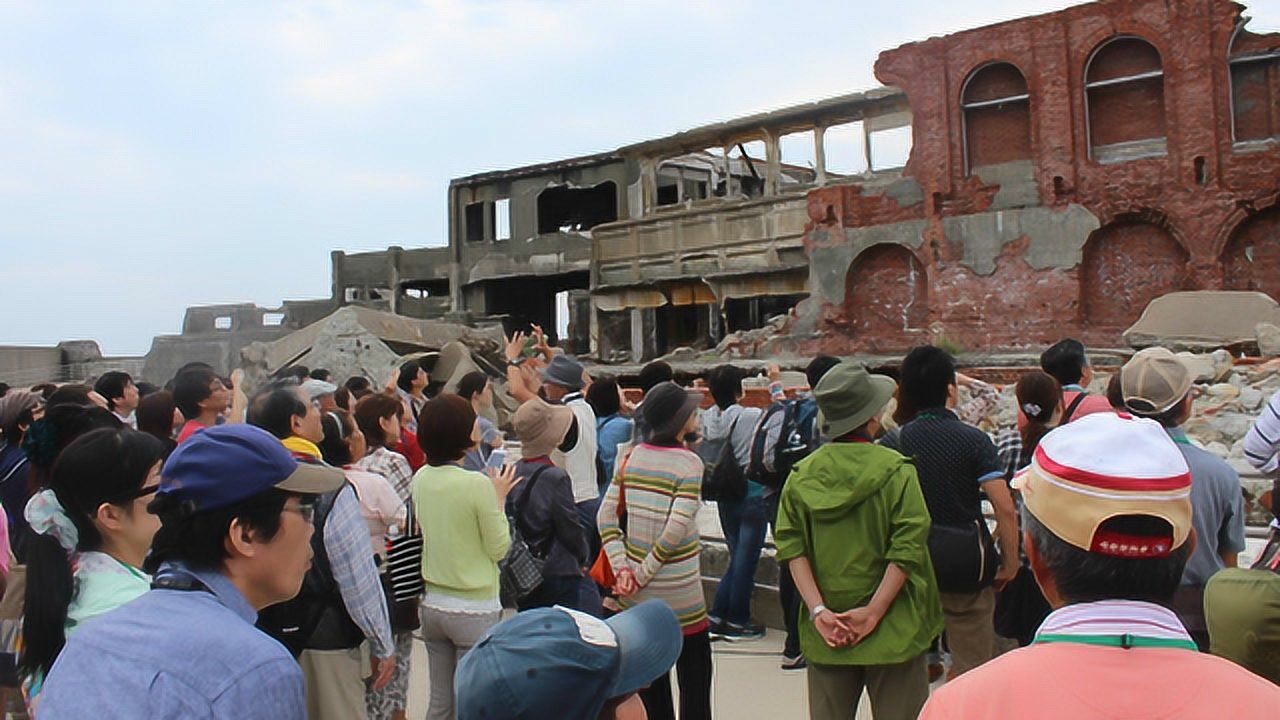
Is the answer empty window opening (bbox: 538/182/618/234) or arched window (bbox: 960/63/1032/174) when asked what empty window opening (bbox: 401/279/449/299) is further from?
arched window (bbox: 960/63/1032/174)

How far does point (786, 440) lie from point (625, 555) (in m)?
1.87

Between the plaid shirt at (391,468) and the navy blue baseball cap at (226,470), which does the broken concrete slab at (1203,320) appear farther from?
the navy blue baseball cap at (226,470)

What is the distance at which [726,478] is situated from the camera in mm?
6309

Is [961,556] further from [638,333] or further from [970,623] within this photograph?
[638,333]

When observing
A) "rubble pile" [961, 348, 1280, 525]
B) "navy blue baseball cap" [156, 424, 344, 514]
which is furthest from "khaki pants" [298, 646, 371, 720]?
"rubble pile" [961, 348, 1280, 525]

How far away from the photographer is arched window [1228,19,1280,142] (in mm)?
19516

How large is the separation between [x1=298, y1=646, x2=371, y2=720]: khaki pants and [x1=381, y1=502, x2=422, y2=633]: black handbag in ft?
1.69

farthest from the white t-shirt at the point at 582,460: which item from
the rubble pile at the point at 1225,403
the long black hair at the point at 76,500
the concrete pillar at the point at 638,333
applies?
the concrete pillar at the point at 638,333

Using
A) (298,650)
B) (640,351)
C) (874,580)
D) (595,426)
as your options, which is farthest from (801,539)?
(640,351)

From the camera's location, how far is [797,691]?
214 inches

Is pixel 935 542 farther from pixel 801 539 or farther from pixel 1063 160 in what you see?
pixel 1063 160

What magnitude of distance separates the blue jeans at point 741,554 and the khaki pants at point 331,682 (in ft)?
10.4

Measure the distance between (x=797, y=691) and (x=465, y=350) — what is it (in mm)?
13073

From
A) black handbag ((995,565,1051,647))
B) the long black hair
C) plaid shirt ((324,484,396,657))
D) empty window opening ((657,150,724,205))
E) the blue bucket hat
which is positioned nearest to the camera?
the long black hair
